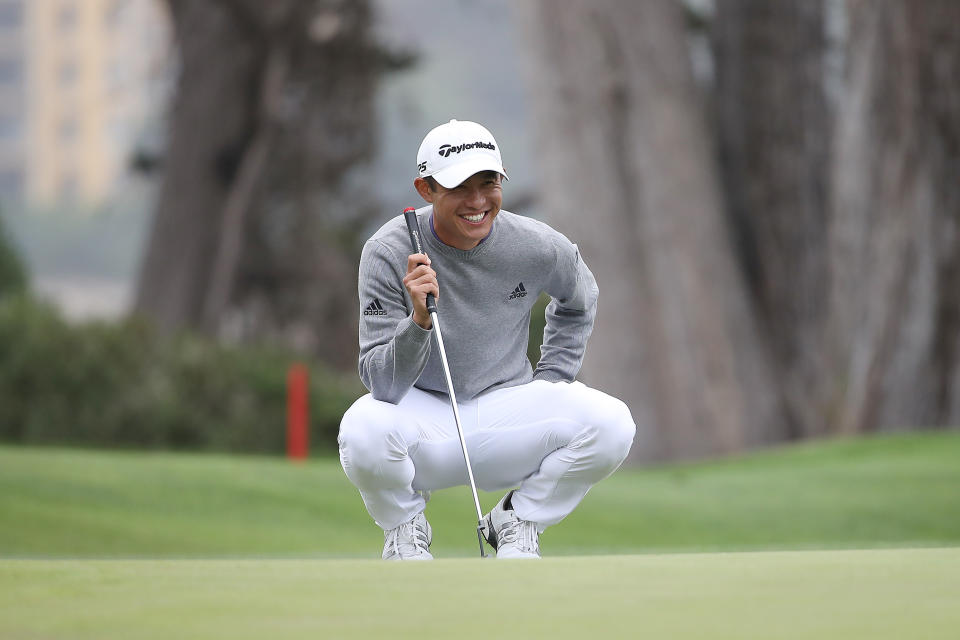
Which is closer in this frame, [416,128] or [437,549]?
[437,549]

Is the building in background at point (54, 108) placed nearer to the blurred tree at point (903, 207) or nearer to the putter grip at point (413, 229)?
the blurred tree at point (903, 207)

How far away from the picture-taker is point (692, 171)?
13.8 meters

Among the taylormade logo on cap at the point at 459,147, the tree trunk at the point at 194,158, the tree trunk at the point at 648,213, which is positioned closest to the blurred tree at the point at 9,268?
the tree trunk at the point at 194,158

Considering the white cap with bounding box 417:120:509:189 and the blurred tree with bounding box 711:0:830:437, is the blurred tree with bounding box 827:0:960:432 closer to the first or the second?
the blurred tree with bounding box 711:0:830:437

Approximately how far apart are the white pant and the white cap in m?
0.72

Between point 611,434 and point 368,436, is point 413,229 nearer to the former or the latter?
point 368,436

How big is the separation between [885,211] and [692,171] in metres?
2.15

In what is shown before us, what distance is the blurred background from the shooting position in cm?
1217

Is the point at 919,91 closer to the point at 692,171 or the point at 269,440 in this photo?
the point at 692,171

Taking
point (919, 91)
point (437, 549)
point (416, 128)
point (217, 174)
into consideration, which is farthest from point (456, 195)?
point (416, 128)

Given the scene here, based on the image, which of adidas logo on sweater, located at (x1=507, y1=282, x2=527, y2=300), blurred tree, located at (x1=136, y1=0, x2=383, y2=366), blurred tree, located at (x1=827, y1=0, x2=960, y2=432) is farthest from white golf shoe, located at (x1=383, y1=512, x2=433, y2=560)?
blurred tree, located at (x1=136, y1=0, x2=383, y2=366)

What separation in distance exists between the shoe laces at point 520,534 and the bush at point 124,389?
34.0 feet

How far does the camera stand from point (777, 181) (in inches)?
572

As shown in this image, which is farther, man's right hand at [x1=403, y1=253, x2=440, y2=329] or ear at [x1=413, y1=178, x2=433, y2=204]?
ear at [x1=413, y1=178, x2=433, y2=204]
